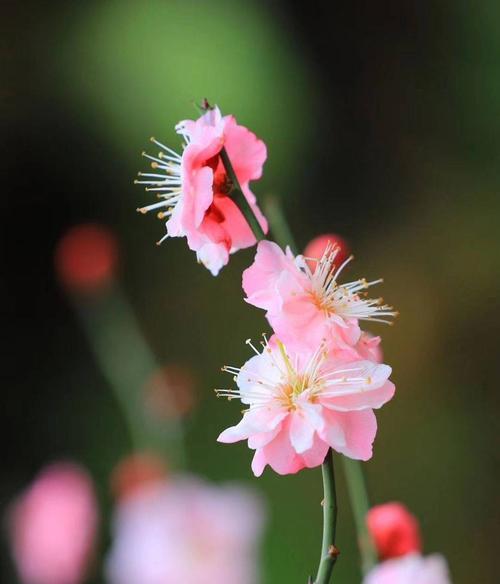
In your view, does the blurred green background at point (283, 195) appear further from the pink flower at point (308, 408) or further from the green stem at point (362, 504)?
the pink flower at point (308, 408)

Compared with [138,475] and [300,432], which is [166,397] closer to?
[138,475]

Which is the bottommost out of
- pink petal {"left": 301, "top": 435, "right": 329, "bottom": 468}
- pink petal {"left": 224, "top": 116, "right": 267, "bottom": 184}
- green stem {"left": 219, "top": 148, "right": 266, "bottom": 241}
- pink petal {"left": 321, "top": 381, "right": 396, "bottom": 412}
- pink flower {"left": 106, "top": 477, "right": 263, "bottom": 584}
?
pink flower {"left": 106, "top": 477, "right": 263, "bottom": 584}

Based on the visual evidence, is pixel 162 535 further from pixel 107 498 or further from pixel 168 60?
pixel 168 60

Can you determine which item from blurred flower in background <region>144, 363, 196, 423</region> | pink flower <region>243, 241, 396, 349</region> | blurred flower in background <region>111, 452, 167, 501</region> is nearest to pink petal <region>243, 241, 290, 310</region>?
pink flower <region>243, 241, 396, 349</region>

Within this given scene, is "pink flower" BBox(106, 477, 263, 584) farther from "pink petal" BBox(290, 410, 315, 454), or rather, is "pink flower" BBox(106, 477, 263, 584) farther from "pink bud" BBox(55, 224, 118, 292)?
"pink bud" BBox(55, 224, 118, 292)

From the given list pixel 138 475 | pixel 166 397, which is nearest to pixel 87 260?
pixel 166 397

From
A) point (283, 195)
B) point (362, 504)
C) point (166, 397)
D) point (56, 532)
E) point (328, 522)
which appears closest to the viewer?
point (328, 522)
